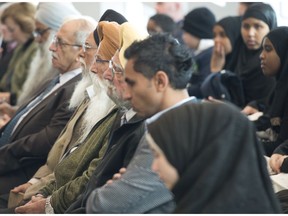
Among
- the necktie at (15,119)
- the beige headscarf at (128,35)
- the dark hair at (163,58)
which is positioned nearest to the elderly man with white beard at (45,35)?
the necktie at (15,119)

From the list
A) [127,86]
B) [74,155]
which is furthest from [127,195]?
[74,155]

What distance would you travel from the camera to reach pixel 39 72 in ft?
23.6

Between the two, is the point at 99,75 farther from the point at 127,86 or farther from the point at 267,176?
the point at 267,176

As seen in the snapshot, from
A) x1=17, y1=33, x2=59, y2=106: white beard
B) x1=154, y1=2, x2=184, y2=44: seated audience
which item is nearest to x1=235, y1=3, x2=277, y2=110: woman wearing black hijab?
x1=17, y1=33, x2=59, y2=106: white beard

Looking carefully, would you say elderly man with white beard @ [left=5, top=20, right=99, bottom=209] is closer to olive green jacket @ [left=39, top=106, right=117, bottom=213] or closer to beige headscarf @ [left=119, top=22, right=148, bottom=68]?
olive green jacket @ [left=39, top=106, right=117, bottom=213]

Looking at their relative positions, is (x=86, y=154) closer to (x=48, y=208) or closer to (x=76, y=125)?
(x=48, y=208)

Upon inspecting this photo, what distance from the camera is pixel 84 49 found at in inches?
204

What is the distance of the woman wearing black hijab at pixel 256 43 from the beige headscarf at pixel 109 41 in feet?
7.42

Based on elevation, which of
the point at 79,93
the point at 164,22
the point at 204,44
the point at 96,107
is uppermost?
the point at 96,107

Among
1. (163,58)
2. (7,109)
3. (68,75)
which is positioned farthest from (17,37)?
(163,58)

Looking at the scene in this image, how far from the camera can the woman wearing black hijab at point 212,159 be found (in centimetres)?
273

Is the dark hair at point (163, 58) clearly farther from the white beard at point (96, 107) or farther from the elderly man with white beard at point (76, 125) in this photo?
the elderly man with white beard at point (76, 125)

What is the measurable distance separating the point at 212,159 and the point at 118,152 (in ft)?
3.62

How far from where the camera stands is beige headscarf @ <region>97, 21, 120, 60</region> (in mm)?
4586
